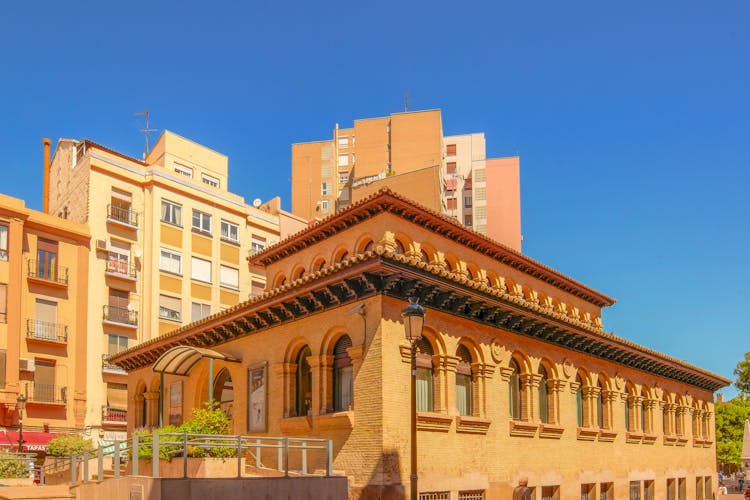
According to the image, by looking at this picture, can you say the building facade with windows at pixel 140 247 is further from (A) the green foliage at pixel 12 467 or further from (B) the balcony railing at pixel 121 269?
(A) the green foliage at pixel 12 467

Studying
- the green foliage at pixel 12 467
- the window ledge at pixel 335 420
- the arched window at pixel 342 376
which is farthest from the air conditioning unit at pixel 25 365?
the arched window at pixel 342 376

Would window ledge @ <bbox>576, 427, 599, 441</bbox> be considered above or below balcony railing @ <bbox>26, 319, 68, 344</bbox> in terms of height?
below

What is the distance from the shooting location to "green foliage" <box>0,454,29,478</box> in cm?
2411

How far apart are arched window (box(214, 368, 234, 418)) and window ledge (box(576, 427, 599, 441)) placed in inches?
421

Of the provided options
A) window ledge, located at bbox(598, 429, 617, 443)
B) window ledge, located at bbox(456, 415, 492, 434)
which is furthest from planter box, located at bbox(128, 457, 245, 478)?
window ledge, located at bbox(598, 429, 617, 443)

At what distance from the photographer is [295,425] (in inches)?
773

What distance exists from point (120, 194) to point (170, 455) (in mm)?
28970

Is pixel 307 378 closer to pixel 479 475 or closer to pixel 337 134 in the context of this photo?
pixel 479 475

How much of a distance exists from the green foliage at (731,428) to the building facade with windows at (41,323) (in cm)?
5381

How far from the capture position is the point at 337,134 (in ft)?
280

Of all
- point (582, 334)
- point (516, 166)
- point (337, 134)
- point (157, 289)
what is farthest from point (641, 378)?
point (337, 134)

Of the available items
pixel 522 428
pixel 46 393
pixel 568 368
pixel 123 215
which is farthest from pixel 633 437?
pixel 123 215

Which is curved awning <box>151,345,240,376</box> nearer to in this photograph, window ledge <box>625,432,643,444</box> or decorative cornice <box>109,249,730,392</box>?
decorative cornice <box>109,249,730,392</box>

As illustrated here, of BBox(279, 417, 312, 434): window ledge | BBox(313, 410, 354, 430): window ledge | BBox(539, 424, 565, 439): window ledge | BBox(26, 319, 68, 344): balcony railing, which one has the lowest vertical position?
BBox(539, 424, 565, 439): window ledge
